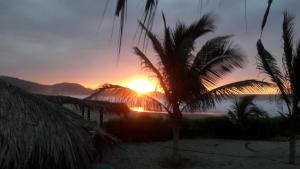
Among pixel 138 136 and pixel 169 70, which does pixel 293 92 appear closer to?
pixel 169 70

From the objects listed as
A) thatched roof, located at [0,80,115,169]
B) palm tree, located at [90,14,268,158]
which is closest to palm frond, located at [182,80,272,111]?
palm tree, located at [90,14,268,158]

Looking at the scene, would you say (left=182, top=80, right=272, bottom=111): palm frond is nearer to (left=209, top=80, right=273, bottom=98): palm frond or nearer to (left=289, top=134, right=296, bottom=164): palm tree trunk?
(left=209, top=80, right=273, bottom=98): palm frond

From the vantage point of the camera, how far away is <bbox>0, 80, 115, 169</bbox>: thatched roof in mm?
6148

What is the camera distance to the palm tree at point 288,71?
1123cm

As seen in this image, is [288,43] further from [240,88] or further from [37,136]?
[37,136]

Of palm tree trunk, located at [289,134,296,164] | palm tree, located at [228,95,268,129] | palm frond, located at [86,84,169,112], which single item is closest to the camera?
palm frond, located at [86,84,169,112]

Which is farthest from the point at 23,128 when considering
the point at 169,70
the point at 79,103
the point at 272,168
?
the point at 272,168

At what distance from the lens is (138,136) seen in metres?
16.3

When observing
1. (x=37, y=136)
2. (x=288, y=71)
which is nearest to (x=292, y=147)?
(x=288, y=71)

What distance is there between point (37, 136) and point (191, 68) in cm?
577

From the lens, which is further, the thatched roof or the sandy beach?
the sandy beach

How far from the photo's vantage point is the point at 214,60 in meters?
11.2

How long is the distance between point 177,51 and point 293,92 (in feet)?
13.1

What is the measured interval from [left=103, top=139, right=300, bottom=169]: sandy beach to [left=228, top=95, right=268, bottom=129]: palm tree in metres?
1.43
